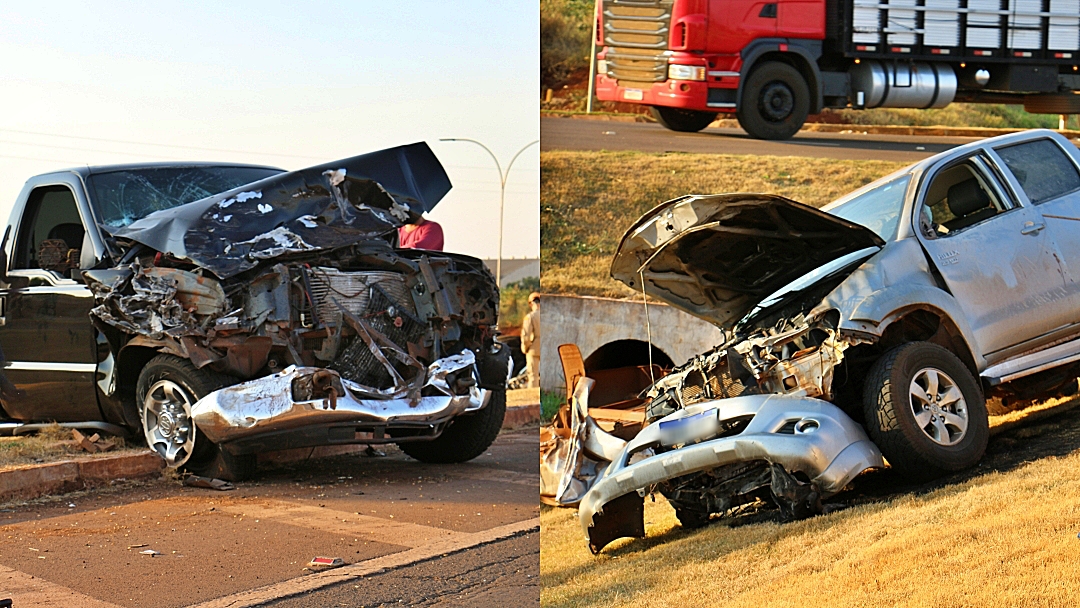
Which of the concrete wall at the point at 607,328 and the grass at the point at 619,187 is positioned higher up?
the grass at the point at 619,187

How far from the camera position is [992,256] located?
4.12 m

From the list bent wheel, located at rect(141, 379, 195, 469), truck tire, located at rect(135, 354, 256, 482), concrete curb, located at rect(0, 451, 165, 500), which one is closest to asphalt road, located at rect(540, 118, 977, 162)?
truck tire, located at rect(135, 354, 256, 482)

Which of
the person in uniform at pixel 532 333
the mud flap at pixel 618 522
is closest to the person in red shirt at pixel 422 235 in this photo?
the person in uniform at pixel 532 333

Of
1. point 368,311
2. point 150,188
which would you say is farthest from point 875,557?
point 150,188

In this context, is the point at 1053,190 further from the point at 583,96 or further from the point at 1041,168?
the point at 583,96

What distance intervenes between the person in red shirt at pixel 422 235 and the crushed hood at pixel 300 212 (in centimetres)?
11

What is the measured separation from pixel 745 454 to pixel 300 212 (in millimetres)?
2560

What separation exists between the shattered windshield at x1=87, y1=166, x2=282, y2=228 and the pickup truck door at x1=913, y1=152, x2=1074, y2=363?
3482mm

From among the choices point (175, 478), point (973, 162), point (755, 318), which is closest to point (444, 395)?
point (175, 478)

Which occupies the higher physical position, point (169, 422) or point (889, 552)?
point (169, 422)

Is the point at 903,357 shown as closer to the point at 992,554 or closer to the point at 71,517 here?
the point at 992,554

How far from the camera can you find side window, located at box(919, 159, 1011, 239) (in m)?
4.12

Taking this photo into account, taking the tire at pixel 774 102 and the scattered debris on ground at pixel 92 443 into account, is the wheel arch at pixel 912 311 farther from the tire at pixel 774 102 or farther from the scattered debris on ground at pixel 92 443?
the scattered debris on ground at pixel 92 443

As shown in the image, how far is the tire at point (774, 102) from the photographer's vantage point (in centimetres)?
383
